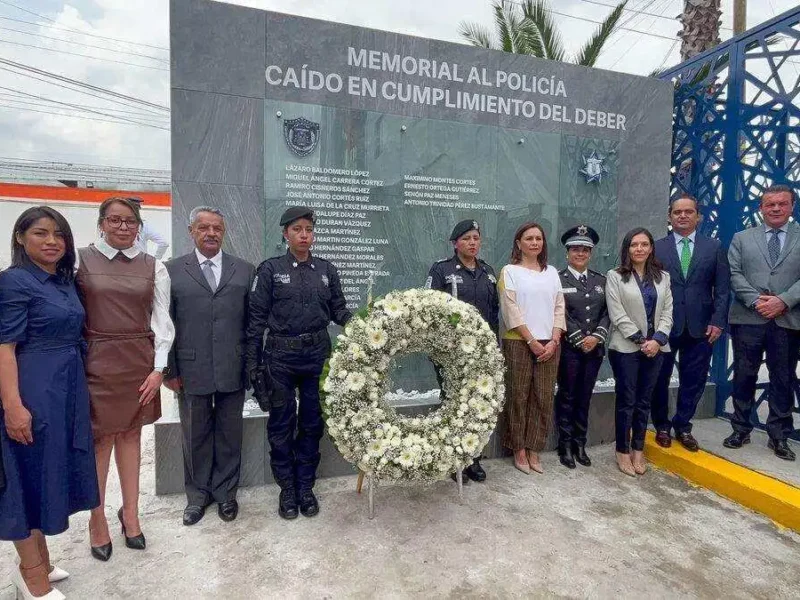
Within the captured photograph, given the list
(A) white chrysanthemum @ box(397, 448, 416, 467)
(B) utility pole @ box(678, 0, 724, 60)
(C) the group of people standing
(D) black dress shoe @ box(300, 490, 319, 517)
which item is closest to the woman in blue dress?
(C) the group of people standing

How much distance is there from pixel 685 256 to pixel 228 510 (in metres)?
3.65

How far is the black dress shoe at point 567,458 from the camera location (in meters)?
3.75

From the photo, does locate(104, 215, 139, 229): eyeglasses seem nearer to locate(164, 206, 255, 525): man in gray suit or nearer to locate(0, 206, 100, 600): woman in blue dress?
locate(0, 206, 100, 600): woman in blue dress

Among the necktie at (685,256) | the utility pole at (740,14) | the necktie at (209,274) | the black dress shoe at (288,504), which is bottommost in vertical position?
the black dress shoe at (288,504)

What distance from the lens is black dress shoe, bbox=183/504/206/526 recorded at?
287 centimetres

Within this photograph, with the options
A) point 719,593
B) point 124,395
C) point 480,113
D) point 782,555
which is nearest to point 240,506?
point 124,395

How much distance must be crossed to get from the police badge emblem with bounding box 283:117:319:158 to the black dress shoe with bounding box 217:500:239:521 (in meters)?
2.38

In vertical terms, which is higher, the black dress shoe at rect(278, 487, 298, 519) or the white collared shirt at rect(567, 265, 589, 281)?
the white collared shirt at rect(567, 265, 589, 281)

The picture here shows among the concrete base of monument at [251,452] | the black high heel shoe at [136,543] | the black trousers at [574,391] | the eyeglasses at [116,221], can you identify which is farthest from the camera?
the black trousers at [574,391]

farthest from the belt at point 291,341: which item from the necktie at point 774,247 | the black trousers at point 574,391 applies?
the necktie at point 774,247

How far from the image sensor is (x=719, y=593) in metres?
2.36

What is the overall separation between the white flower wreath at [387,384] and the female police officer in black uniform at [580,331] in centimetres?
79

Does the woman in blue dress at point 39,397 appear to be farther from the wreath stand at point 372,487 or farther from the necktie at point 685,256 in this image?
the necktie at point 685,256

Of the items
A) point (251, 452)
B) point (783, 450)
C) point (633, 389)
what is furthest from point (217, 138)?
point (783, 450)
